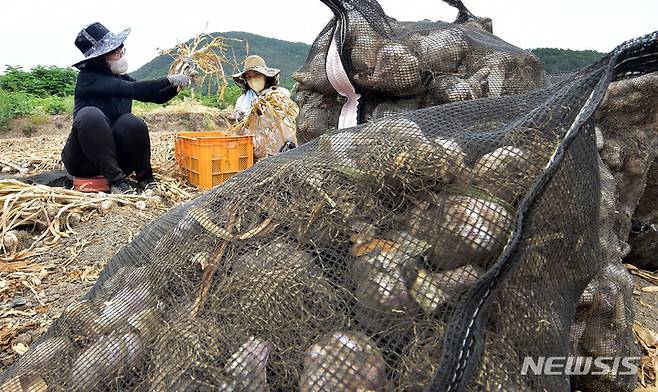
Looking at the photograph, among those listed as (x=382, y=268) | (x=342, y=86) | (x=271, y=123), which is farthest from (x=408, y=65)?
(x=271, y=123)

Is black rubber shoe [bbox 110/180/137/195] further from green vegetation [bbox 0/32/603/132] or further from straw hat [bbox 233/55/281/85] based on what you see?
straw hat [bbox 233/55/281/85]

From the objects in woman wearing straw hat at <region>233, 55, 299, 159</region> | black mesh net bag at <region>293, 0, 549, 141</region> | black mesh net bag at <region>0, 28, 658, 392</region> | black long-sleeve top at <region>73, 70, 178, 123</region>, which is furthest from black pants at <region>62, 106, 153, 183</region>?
black mesh net bag at <region>0, 28, 658, 392</region>

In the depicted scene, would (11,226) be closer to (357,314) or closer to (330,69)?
(330,69)

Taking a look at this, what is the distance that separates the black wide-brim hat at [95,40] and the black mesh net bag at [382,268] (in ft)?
9.54

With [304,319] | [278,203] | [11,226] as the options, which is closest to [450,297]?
[304,319]

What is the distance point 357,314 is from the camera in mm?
1200

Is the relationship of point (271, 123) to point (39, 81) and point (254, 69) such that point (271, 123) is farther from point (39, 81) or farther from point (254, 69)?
point (39, 81)

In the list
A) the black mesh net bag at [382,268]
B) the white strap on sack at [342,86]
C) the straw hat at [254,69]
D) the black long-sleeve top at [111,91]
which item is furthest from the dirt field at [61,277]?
the straw hat at [254,69]

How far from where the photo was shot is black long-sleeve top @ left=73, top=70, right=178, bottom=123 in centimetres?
399

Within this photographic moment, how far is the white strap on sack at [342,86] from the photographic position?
2.20 meters

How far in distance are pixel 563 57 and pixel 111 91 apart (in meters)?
4.33

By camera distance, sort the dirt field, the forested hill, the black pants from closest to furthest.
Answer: the dirt field < the black pants < the forested hill

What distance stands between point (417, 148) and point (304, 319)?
0.52m

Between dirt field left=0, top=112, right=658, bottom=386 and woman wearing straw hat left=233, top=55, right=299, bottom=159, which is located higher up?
woman wearing straw hat left=233, top=55, right=299, bottom=159
